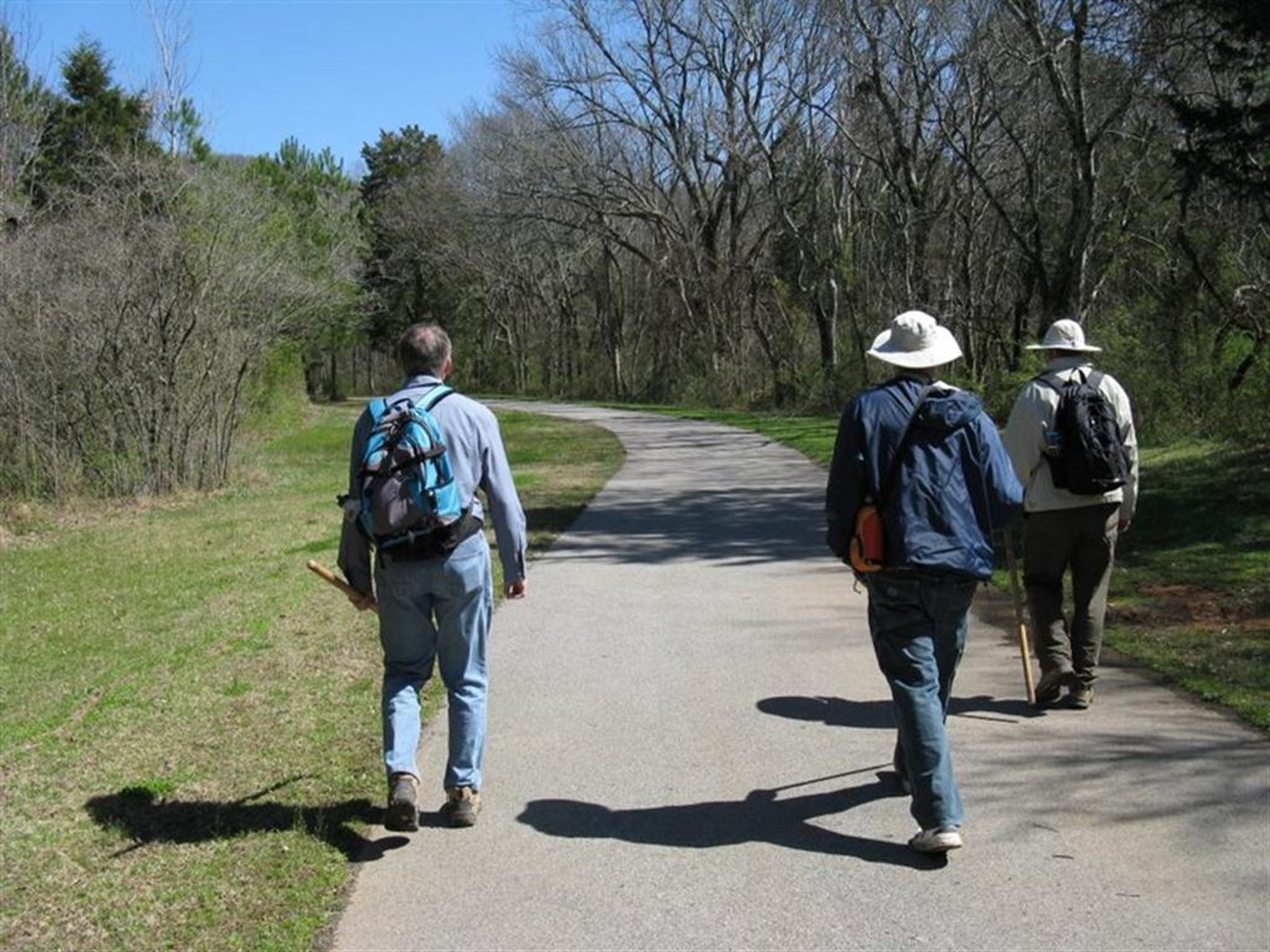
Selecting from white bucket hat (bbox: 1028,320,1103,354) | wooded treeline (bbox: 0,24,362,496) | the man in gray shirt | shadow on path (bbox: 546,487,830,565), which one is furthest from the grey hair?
wooded treeline (bbox: 0,24,362,496)

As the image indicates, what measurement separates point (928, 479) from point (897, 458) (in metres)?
0.14

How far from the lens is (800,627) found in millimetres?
8867

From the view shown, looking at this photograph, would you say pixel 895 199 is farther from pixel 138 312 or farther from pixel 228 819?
pixel 228 819

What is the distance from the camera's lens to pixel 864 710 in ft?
22.3

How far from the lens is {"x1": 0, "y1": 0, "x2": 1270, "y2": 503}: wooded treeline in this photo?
696 inches

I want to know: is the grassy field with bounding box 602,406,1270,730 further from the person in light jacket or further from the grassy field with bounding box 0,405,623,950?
the grassy field with bounding box 0,405,623,950

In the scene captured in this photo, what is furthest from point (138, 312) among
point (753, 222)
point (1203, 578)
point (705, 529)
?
point (753, 222)

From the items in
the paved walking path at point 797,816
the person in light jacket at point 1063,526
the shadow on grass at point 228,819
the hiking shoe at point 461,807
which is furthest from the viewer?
the person in light jacket at point 1063,526

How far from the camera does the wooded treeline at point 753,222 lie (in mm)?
17672

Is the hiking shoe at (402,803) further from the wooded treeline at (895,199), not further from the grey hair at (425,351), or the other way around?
the wooded treeline at (895,199)

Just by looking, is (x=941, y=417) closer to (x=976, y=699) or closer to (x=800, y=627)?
(x=976, y=699)

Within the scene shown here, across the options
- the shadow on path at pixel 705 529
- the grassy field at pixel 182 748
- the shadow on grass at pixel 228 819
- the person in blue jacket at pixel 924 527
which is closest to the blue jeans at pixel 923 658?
the person in blue jacket at pixel 924 527

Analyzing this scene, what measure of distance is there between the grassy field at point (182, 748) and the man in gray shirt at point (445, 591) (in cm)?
44

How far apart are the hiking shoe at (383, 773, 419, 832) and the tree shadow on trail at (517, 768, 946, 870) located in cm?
49
